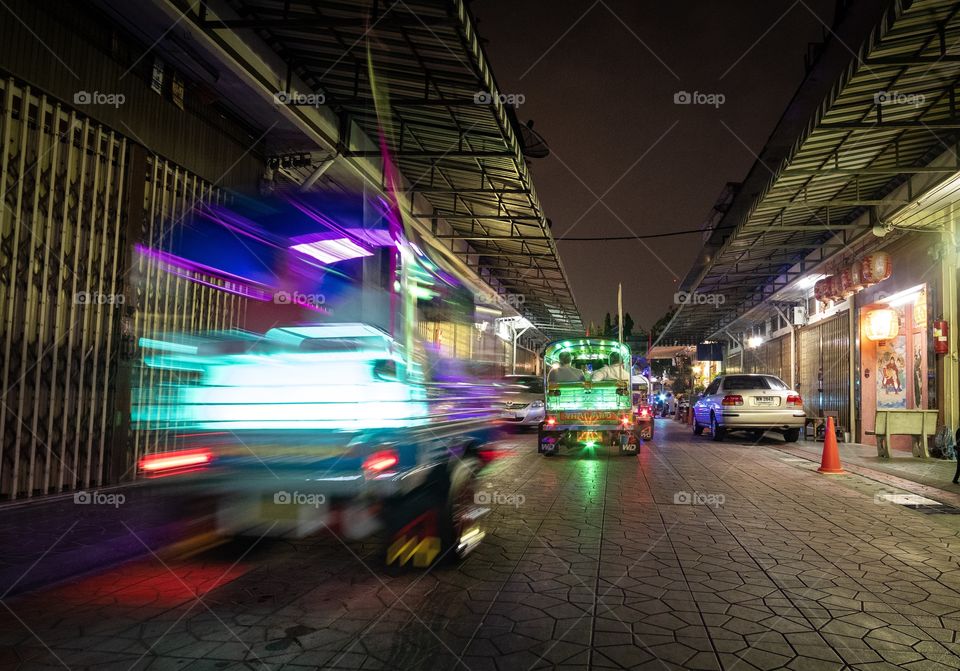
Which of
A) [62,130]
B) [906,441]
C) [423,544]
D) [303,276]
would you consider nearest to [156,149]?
[62,130]

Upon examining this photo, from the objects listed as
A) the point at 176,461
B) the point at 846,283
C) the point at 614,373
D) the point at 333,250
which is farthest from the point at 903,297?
the point at 176,461

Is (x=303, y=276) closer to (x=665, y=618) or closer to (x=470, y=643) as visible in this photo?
(x=470, y=643)

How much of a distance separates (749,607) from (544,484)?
5363 millimetres

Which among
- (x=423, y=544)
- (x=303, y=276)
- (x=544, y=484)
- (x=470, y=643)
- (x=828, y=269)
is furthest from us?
(x=828, y=269)

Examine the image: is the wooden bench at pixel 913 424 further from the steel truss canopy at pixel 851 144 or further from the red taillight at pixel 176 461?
the red taillight at pixel 176 461

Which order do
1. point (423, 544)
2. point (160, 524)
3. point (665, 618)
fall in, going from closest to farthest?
point (665, 618) → point (423, 544) → point (160, 524)

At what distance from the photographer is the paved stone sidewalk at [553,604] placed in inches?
129

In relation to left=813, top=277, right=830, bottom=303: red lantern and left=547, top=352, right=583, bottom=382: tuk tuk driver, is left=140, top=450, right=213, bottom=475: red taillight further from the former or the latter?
left=813, top=277, right=830, bottom=303: red lantern

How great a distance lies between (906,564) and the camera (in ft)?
16.6

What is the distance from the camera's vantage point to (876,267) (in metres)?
14.8
